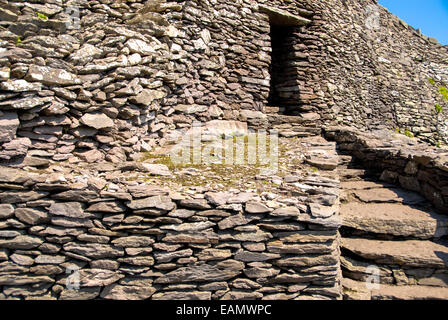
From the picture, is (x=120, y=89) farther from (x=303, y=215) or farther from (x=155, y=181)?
(x=303, y=215)

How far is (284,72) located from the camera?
10305 millimetres

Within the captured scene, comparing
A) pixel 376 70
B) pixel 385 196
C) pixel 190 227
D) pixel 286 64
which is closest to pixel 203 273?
pixel 190 227

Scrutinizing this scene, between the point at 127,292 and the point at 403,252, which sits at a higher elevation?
the point at 403,252

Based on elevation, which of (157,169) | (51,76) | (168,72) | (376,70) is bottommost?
(157,169)

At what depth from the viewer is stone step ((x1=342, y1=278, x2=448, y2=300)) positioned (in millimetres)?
4777

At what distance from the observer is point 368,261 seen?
5.34 m

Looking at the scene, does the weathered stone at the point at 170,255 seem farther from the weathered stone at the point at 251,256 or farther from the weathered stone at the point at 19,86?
the weathered stone at the point at 19,86

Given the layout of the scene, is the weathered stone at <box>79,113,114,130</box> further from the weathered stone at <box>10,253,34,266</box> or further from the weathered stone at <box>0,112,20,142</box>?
the weathered stone at <box>10,253,34,266</box>

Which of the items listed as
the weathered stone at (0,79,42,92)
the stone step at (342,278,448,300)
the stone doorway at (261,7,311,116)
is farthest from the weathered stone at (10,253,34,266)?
the stone doorway at (261,7,311,116)

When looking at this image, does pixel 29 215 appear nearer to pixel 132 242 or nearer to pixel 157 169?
pixel 132 242

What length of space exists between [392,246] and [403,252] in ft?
0.67

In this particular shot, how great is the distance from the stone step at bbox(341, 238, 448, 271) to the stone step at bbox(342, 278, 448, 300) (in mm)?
369

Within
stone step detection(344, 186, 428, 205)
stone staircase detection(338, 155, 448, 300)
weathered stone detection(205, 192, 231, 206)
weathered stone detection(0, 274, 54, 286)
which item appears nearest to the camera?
weathered stone detection(0, 274, 54, 286)

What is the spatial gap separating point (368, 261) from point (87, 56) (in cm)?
602
